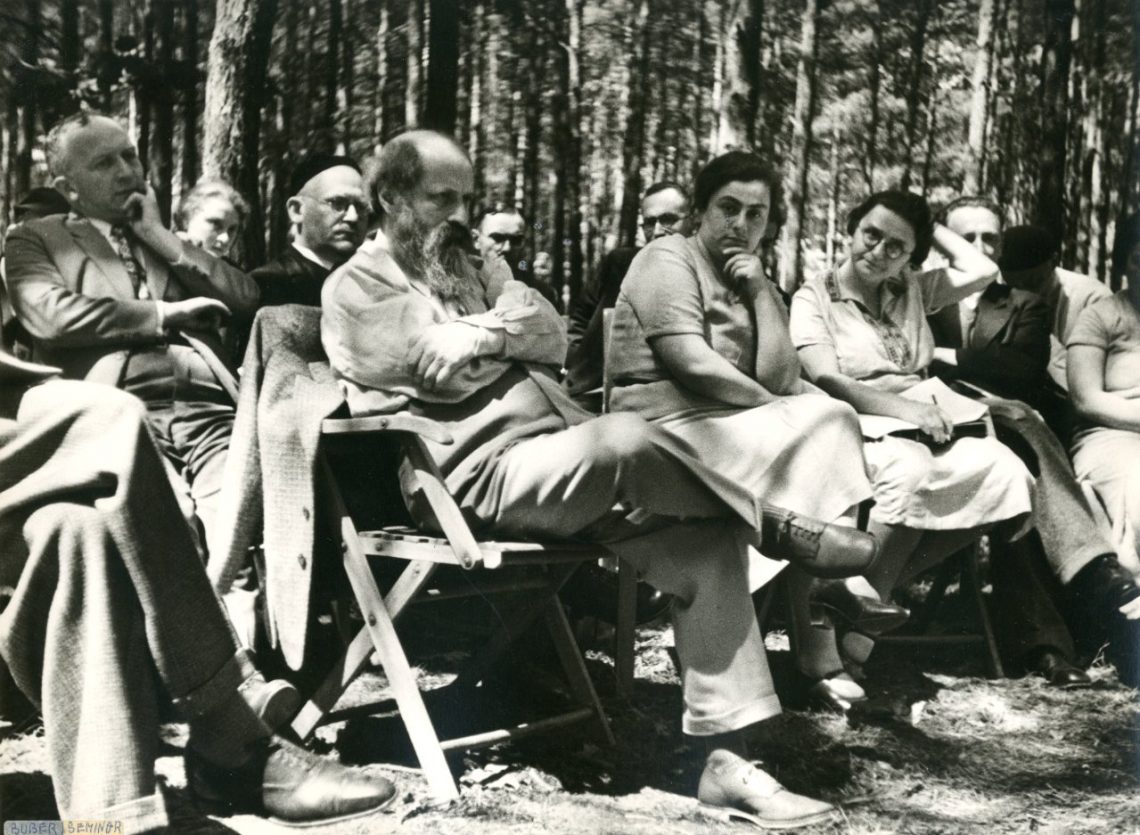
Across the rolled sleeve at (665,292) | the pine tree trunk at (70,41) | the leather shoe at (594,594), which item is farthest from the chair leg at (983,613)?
the pine tree trunk at (70,41)

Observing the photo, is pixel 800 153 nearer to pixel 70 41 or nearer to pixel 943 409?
pixel 943 409

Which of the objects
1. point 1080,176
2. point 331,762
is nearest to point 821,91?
point 1080,176

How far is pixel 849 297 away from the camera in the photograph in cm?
460

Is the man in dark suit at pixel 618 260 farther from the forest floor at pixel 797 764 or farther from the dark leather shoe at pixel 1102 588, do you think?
the dark leather shoe at pixel 1102 588

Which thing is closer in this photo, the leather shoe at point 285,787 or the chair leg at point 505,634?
the leather shoe at point 285,787

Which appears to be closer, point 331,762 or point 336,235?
point 331,762

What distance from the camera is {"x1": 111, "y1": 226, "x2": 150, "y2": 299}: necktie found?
3.61m

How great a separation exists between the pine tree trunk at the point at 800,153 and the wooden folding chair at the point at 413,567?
7.62 feet

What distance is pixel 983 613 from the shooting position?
4438 mm

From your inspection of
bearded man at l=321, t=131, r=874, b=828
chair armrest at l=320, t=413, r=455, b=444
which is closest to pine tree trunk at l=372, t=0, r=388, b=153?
bearded man at l=321, t=131, r=874, b=828

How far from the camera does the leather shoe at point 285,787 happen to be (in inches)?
109

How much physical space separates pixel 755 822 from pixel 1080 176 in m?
3.14

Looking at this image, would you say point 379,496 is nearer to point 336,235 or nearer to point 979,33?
point 336,235

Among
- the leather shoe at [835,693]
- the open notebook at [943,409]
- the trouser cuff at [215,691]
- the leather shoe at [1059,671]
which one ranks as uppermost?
the open notebook at [943,409]
